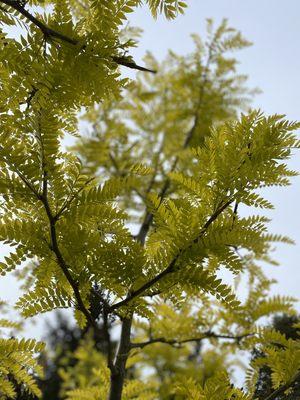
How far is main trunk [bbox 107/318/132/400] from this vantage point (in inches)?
81.8

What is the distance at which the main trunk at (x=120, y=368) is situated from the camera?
6.82 feet

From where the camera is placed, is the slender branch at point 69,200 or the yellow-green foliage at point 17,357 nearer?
the slender branch at point 69,200

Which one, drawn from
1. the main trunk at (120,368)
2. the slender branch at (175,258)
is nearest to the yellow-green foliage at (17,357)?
the main trunk at (120,368)

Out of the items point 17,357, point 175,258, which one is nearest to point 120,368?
point 17,357

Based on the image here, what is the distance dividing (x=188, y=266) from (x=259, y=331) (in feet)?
5.48

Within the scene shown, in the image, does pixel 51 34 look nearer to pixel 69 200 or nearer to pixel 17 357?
pixel 69 200

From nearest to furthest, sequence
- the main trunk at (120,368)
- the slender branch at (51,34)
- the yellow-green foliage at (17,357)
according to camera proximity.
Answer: the slender branch at (51,34), the yellow-green foliage at (17,357), the main trunk at (120,368)

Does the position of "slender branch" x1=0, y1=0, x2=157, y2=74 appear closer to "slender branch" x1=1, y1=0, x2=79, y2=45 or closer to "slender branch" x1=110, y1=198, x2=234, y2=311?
"slender branch" x1=1, y1=0, x2=79, y2=45

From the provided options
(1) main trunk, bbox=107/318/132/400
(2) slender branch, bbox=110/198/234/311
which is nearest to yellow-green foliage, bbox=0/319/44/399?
(1) main trunk, bbox=107/318/132/400

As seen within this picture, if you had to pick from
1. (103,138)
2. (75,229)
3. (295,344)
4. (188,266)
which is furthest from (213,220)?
(103,138)

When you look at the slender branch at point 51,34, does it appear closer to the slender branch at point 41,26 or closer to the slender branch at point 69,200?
the slender branch at point 41,26

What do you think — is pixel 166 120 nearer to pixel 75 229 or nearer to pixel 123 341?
pixel 123 341

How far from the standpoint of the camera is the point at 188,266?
1.23m

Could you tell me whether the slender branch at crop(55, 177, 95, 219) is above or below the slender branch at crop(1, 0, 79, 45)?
below
